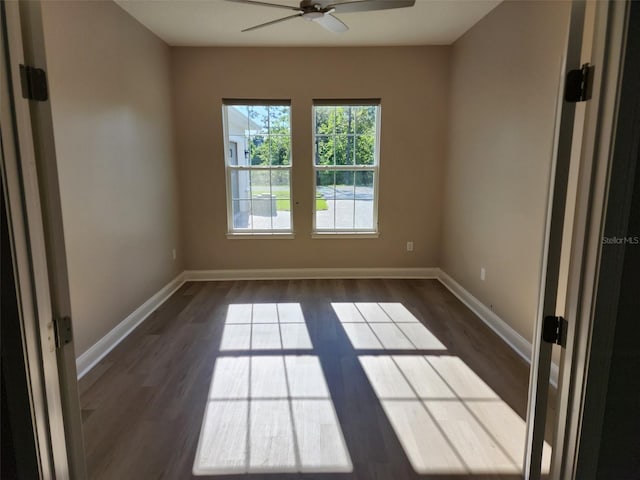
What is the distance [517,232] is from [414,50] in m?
2.54

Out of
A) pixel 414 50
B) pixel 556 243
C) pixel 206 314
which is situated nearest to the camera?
pixel 556 243

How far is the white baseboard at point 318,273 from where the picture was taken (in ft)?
15.5

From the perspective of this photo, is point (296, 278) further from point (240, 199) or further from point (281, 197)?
point (240, 199)

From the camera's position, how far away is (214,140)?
443cm

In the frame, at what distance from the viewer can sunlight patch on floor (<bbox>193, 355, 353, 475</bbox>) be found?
5.75 feet

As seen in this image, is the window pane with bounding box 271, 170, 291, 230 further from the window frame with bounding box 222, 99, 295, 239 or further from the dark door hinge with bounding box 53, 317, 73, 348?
the dark door hinge with bounding box 53, 317, 73, 348

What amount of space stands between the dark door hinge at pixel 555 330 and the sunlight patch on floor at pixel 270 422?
1.08m

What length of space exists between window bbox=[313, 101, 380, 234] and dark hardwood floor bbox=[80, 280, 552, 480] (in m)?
1.02

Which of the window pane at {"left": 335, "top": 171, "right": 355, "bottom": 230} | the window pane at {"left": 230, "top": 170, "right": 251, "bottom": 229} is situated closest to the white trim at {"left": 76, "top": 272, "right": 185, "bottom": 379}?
the window pane at {"left": 230, "top": 170, "right": 251, "bottom": 229}

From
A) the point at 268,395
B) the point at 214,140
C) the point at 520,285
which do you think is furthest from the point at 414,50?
the point at 268,395

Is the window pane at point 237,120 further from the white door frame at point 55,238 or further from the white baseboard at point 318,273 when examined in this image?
the white door frame at point 55,238

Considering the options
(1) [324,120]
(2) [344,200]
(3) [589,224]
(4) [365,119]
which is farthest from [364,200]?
(3) [589,224]

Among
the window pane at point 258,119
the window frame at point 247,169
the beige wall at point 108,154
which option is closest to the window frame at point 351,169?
the window frame at point 247,169

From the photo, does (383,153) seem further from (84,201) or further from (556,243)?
(556,243)
